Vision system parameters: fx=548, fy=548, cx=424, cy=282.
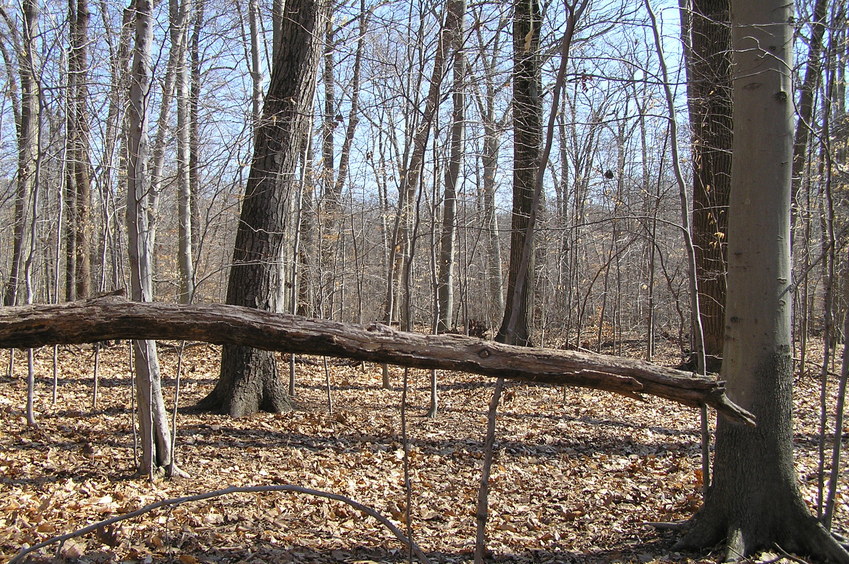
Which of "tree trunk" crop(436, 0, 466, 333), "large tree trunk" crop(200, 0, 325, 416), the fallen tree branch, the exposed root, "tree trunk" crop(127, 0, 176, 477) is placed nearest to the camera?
the fallen tree branch

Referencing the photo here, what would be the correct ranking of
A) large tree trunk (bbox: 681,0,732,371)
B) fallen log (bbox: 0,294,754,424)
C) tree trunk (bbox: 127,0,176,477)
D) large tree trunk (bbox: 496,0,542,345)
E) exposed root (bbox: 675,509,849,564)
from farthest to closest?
large tree trunk (bbox: 496,0,542,345) < large tree trunk (bbox: 681,0,732,371) < tree trunk (bbox: 127,0,176,477) < exposed root (bbox: 675,509,849,564) < fallen log (bbox: 0,294,754,424)

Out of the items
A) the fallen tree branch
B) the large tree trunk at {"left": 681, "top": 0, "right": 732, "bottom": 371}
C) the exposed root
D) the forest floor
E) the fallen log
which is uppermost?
the large tree trunk at {"left": 681, "top": 0, "right": 732, "bottom": 371}

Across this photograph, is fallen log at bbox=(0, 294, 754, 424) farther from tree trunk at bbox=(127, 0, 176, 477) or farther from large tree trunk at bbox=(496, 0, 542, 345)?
large tree trunk at bbox=(496, 0, 542, 345)

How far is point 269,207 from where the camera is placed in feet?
21.6

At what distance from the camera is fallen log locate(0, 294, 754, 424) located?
251 cm

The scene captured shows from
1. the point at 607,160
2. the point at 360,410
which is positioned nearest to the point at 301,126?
the point at 360,410

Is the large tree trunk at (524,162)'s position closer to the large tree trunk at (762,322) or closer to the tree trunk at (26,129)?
the large tree trunk at (762,322)

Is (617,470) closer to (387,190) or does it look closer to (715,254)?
(715,254)

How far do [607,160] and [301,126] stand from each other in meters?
11.4

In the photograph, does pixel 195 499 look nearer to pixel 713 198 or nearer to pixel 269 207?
pixel 269 207

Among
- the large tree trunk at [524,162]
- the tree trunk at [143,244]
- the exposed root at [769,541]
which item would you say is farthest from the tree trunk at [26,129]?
the exposed root at [769,541]

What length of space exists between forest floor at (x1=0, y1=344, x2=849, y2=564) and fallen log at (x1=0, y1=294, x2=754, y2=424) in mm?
1469

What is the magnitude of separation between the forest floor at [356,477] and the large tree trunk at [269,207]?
372mm

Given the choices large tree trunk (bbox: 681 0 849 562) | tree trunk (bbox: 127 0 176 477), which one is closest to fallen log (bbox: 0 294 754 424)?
large tree trunk (bbox: 681 0 849 562)
